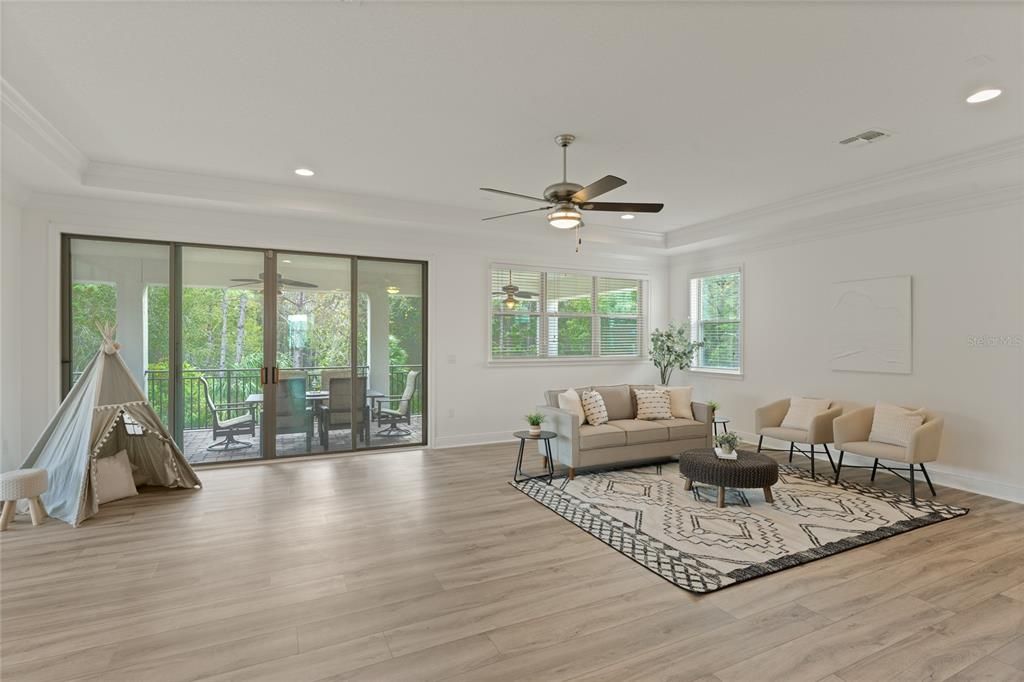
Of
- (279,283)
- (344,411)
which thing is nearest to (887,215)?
(344,411)

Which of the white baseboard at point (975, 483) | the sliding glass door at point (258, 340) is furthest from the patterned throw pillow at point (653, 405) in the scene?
the sliding glass door at point (258, 340)

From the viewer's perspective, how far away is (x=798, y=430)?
5.58 metres

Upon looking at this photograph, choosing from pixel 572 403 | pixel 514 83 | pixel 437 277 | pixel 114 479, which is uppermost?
pixel 514 83

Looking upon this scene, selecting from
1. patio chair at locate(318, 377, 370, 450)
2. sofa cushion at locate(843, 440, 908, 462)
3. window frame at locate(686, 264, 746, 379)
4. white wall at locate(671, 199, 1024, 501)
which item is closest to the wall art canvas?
white wall at locate(671, 199, 1024, 501)

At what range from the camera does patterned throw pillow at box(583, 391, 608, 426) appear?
5.67 m

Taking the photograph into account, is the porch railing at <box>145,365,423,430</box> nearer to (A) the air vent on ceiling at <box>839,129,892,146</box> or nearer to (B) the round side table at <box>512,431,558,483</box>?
(B) the round side table at <box>512,431,558,483</box>

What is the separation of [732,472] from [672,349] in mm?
3784

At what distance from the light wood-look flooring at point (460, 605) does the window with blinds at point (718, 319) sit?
11.9 feet

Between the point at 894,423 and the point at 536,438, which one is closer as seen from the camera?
the point at 894,423

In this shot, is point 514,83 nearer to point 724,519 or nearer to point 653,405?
point 724,519

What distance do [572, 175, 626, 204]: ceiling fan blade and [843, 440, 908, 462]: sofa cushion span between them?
137 inches

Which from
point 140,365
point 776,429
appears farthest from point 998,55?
point 140,365

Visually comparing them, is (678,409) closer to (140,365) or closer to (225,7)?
(225,7)

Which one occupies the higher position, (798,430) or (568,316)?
(568,316)
